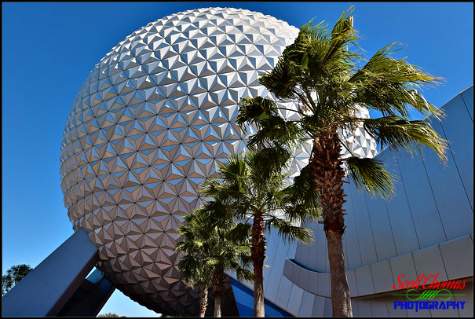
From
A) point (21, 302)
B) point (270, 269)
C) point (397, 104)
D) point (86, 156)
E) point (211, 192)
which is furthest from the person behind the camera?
point (86, 156)

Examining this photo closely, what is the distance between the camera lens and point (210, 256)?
1441 cm

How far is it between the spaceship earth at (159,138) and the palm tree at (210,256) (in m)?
4.20

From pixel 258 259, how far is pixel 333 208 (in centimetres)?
349

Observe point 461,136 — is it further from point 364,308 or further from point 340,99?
point 364,308

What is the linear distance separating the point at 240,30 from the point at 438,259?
1852 centimetres

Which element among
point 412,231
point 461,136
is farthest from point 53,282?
point 461,136

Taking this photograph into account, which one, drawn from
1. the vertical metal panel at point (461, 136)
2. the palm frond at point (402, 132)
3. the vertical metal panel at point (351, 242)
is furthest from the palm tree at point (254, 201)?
the vertical metal panel at point (461, 136)

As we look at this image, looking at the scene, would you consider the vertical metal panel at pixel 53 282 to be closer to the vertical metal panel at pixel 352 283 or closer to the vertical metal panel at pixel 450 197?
the vertical metal panel at pixel 352 283

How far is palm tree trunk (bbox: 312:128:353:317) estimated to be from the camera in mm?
6348

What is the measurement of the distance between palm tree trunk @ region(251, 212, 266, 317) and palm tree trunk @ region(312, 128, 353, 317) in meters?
3.04

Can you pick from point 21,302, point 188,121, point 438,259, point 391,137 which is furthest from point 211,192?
point 21,302

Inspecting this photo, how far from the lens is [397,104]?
24.0 ft

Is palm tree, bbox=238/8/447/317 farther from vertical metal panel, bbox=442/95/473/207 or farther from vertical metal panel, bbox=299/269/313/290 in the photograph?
vertical metal panel, bbox=299/269/313/290

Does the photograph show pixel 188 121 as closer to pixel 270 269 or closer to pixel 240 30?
pixel 240 30
